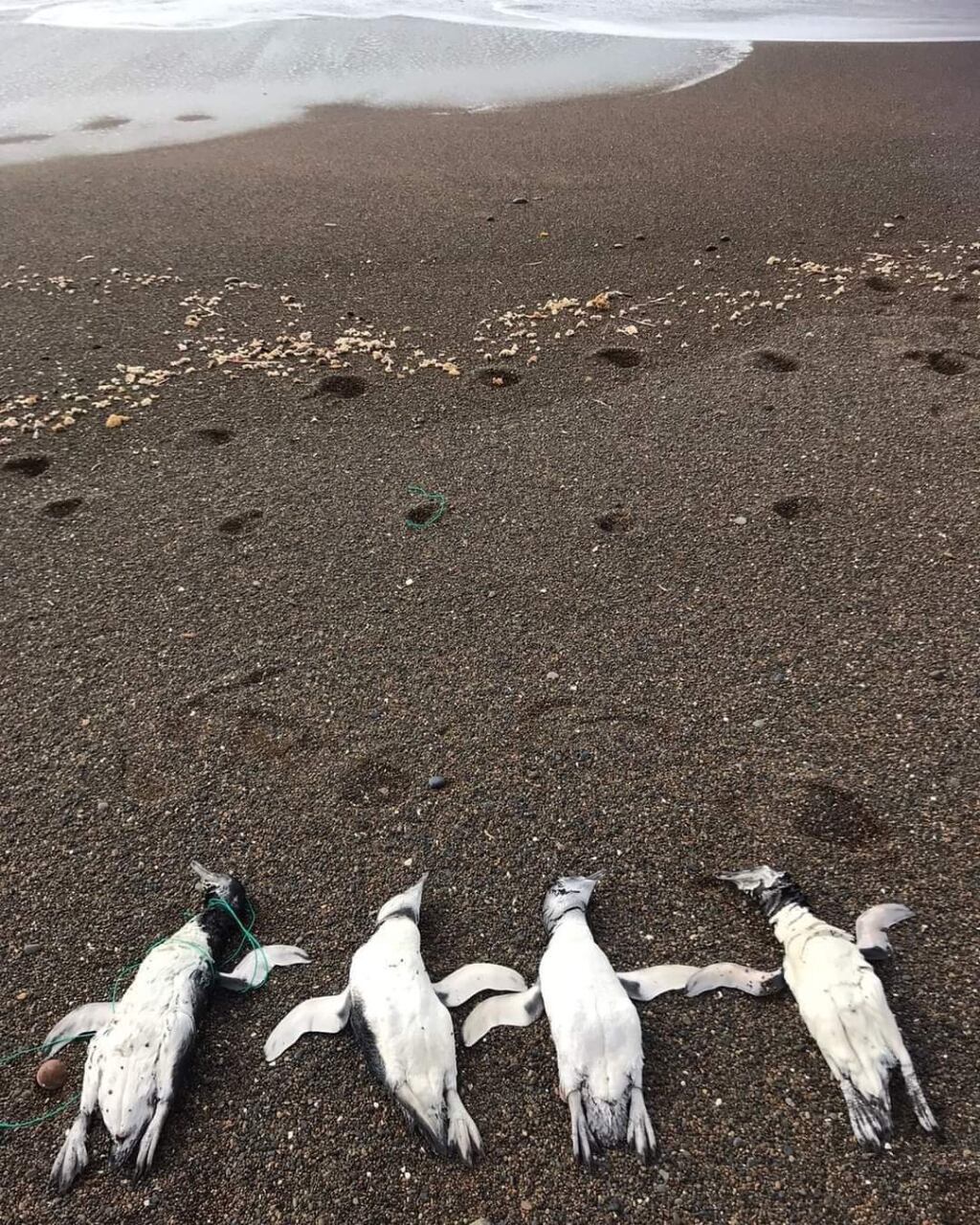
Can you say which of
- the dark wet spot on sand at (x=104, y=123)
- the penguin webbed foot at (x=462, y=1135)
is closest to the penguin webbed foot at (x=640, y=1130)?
the penguin webbed foot at (x=462, y=1135)

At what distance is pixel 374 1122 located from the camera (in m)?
2.50

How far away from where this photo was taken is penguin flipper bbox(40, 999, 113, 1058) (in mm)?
2695

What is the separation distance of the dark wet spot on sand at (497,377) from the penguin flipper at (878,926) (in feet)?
13.8

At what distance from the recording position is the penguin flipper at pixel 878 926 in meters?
2.76

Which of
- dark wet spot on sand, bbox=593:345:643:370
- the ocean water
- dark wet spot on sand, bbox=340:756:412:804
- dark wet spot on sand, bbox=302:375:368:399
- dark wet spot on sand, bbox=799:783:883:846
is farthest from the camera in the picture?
the ocean water

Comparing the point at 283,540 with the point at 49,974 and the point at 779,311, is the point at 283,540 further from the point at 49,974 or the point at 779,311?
the point at 779,311

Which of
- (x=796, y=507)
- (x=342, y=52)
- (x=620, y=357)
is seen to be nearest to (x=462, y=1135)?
(x=796, y=507)

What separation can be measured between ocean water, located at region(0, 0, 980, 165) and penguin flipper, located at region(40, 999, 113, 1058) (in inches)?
434

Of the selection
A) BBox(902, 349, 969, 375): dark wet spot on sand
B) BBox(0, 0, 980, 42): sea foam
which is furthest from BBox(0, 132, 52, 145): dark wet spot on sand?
BBox(902, 349, 969, 375): dark wet spot on sand

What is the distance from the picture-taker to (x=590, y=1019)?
103 inches

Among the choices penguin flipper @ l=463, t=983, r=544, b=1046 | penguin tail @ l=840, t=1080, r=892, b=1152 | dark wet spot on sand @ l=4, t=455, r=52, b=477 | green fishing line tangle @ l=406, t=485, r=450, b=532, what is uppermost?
dark wet spot on sand @ l=4, t=455, r=52, b=477

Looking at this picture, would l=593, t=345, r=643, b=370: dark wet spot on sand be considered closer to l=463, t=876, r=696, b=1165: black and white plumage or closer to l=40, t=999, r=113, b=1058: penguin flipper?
l=463, t=876, r=696, b=1165: black and white plumage

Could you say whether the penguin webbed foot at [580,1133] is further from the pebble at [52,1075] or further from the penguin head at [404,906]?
the pebble at [52,1075]

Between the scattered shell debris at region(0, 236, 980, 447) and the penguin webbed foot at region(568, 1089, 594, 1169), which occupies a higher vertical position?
the scattered shell debris at region(0, 236, 980, 447)
